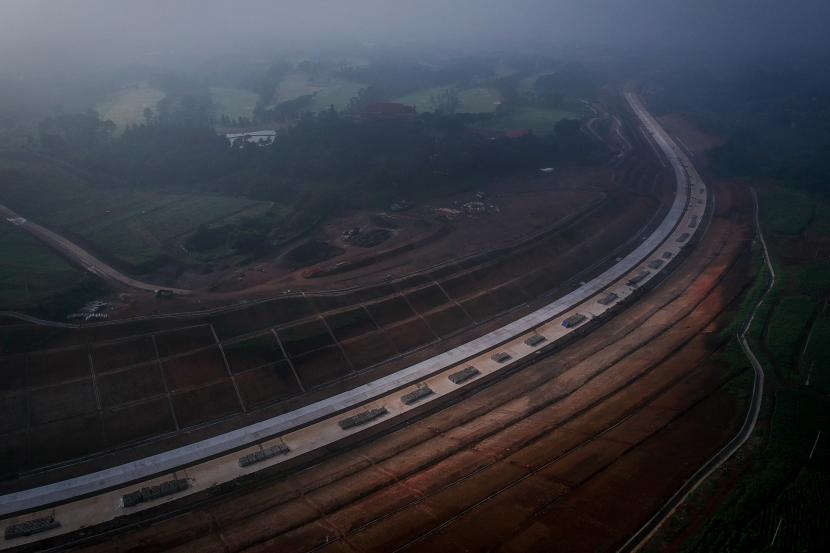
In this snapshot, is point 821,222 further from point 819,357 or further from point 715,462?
point 715,462

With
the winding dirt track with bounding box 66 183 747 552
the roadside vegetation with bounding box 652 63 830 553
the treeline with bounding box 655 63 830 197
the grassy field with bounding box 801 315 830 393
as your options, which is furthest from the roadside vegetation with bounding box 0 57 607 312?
the grassy field with bounding box 801 315 830 393

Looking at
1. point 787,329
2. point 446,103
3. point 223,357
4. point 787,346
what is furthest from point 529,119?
point 223,357

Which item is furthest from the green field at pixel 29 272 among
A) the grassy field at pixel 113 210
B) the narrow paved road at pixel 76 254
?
the grassy field at pixel 113 210

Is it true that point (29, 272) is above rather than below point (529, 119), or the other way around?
above

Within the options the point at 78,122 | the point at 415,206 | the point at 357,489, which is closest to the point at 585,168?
the point at 415,206

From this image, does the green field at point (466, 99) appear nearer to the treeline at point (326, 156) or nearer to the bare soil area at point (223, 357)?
the treeline at point (326, 156)

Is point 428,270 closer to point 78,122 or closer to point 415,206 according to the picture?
point 415,206

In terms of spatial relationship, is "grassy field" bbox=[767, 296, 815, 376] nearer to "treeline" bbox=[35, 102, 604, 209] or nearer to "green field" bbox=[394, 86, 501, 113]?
"treeline" bbox=[35, 102, 604, 209]
